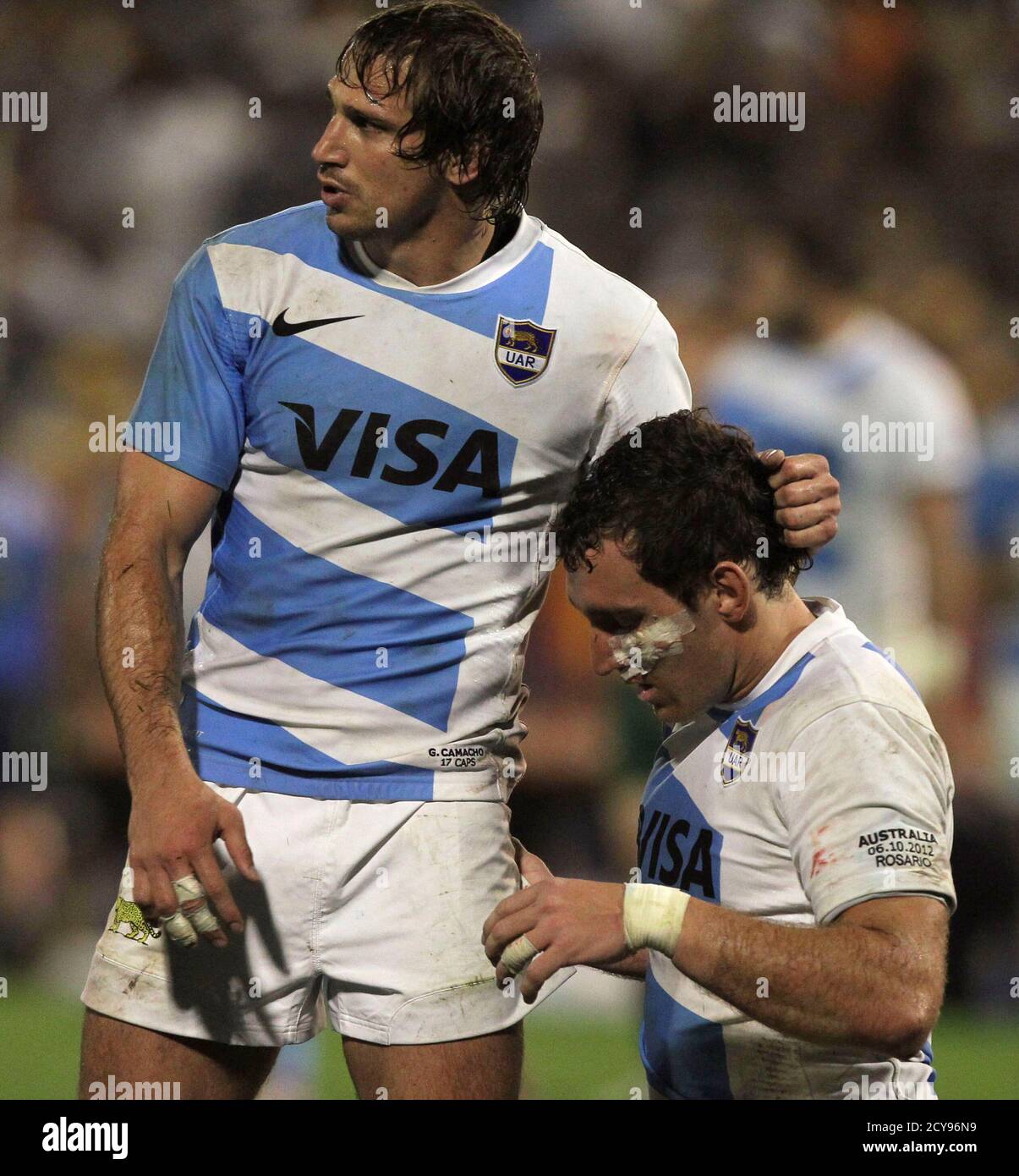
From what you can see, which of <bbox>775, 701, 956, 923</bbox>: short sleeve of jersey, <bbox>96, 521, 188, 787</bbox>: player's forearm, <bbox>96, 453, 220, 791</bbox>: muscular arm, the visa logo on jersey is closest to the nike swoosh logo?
the visa logo on jersey

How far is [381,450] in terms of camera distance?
2.93 m

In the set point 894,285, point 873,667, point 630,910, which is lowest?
point 630,910

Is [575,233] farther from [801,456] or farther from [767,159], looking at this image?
[801,456]

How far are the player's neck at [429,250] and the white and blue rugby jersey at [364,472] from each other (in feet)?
0.07

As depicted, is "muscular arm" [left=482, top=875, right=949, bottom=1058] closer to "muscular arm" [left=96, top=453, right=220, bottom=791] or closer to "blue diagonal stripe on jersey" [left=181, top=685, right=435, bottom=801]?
"blue diagonal stripe on jersey" [left=181, top=685, right=435, bottom=801]

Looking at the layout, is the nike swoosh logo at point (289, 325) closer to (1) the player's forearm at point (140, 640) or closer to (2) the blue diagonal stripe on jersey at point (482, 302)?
(2) the blue diagonal stripe on jersey at point (482, 302)

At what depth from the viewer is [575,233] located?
27.0 ft

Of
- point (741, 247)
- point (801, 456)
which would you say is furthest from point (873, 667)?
point (741, 247)

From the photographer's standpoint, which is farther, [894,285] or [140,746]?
[894,285]

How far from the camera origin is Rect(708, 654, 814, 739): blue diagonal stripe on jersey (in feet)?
→ 9.05

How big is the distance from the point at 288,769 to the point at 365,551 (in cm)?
38

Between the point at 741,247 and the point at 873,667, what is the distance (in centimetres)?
505

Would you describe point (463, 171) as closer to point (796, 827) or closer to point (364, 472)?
point (364, 472)

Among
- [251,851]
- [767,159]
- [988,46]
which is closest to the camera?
[251,851]
